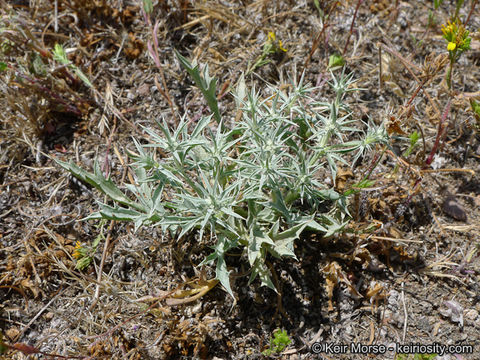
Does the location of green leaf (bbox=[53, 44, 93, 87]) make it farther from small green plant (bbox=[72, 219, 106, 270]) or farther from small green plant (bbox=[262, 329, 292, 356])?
small green plant (bbox=[262, 329, 292, 356])

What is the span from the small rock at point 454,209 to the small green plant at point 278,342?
4.85 ft

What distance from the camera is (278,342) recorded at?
88.2 inches

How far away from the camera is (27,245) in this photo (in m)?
2.78

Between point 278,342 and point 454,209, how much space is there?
1.60 m

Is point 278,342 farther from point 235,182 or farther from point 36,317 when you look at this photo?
point 36,317

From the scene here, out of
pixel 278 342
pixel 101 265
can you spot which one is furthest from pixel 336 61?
pixel 101 265

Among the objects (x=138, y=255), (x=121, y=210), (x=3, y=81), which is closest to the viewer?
(x=121, y=210)

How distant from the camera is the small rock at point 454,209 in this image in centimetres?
278

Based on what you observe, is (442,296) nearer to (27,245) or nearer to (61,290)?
(61,290)

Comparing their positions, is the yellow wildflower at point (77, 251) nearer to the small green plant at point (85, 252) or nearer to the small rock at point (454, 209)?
the small green plant at point (85, 252)

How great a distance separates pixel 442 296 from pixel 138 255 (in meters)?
2.02

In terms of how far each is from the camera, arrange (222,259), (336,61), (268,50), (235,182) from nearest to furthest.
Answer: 1. (235,182)
2. (222,259)
3. (336,61)
4. (268,50)

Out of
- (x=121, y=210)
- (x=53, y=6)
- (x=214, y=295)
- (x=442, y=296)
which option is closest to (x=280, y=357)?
(x=214, y=295)

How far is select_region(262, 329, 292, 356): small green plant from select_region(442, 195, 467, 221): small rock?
1.48 meters
